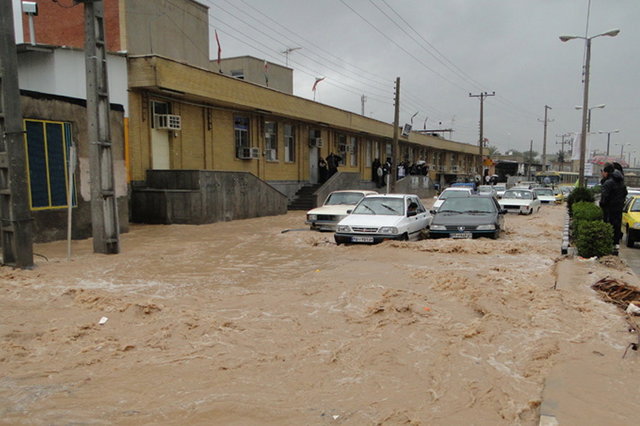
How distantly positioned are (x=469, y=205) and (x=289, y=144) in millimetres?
13928

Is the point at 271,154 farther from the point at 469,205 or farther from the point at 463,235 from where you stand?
the point at 463,235

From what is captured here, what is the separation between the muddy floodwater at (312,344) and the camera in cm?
384

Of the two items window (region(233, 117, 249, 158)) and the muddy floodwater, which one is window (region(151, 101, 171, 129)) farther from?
the muddy floodwater

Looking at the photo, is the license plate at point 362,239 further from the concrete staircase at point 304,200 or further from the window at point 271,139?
the window at point 271,139

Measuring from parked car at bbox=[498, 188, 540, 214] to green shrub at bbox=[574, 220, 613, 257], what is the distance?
13.0 metres

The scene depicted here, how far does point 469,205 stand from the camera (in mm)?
14508

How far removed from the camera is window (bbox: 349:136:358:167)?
110 feet

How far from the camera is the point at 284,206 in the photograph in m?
22.0

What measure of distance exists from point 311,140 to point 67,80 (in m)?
14.5

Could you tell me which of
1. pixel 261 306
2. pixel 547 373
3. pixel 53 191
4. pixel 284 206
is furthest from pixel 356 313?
pixel 284 206

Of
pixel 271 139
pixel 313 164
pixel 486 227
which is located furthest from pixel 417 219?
pixel 313 164

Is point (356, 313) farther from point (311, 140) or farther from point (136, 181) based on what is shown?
point (311, 140)

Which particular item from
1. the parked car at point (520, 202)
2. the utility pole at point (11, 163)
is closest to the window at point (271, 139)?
the parked car at point (520, 202)

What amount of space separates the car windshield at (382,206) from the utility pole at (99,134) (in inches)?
237
